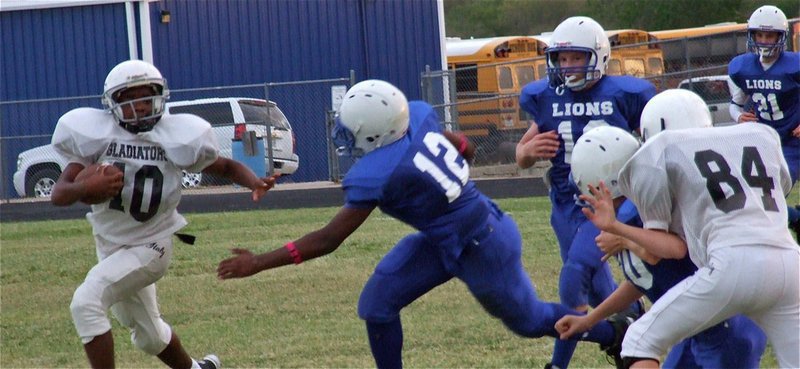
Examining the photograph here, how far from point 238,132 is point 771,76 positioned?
10.7 m

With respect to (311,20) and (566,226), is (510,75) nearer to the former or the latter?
(311,20)

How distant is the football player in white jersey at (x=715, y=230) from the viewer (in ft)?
13.6

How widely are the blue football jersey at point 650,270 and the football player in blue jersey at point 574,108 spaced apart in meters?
1.19

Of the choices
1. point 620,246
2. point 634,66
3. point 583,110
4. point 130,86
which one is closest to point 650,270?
point 620,246

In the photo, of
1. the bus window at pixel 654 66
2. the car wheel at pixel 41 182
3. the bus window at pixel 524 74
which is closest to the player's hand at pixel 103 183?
the car wheel at pixel 41 182

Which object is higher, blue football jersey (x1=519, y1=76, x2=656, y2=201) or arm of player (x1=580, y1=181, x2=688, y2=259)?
blue football jersey (x1=519, y1=76, x2=656, y2=201)

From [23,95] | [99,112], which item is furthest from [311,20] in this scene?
[99,112]

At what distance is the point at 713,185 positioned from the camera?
13.8 feet

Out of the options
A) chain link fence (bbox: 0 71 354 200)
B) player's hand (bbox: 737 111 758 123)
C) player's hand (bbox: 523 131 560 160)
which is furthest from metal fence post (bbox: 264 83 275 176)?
player's hand (bbox: 523 131 560 160)

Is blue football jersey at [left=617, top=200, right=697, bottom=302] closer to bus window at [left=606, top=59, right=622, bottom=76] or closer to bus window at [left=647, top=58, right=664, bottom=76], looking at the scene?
bus window at [left=606, top=59, right=622, bottom=76]

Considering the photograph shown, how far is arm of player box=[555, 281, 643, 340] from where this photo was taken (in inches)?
187

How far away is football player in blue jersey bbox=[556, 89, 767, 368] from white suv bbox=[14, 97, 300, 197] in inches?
571

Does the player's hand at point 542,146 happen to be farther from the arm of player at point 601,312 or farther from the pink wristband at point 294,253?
the pink wristband at point 294,253

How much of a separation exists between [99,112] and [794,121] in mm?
5631
